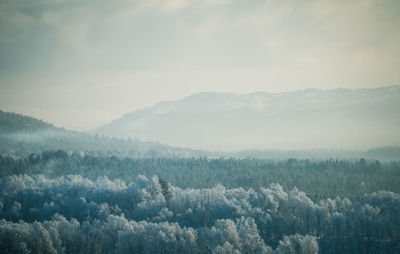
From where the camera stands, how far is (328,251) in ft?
370

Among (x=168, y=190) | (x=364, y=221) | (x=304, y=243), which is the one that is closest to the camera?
(x=304, y=243)

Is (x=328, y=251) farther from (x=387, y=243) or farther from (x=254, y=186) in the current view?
(x=254, y=186)

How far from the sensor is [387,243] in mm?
116750

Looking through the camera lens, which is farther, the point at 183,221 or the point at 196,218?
the point at 196,218

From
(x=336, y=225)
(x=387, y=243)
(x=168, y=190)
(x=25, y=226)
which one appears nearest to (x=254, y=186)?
(x=168, y=190)

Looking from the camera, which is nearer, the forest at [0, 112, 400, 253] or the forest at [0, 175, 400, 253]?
the forest at [0, 175, 400, 253]

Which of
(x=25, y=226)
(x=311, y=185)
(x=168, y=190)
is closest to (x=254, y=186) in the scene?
(x=311, y=185)

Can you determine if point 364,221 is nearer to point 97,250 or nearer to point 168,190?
point 168,190

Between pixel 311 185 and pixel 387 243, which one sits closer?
pixel 387 243

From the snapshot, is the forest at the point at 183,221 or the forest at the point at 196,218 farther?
the forest at the point at 196,218

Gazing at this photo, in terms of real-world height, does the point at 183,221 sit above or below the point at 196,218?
below

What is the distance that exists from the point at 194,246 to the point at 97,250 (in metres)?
31.0

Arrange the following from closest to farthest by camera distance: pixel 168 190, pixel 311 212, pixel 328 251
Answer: pixel 328 251 < pixel 311 212 < pixel 168 190

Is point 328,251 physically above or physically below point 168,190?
below
